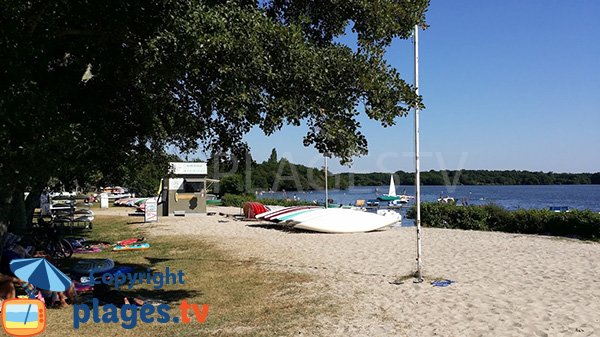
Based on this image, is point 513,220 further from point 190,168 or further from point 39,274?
point 190,168

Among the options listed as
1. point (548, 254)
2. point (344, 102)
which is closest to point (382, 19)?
point (344, 102)

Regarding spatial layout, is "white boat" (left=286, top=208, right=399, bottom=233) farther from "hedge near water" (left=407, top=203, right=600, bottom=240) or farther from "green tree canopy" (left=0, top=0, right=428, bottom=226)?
"green tree canopy" (left=0, top=0, right=428, bottom=226)

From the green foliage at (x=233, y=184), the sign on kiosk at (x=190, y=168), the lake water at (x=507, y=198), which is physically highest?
the sign on kiosk at (x=190, y=168)

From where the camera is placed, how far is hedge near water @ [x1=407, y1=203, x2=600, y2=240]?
18266 millimetres

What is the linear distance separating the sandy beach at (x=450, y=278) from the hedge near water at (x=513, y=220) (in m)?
1.87

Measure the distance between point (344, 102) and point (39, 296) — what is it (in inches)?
233

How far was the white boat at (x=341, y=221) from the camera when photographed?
19.7 m

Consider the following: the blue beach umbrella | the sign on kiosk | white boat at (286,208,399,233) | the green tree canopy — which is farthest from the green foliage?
the blue beach umbrella

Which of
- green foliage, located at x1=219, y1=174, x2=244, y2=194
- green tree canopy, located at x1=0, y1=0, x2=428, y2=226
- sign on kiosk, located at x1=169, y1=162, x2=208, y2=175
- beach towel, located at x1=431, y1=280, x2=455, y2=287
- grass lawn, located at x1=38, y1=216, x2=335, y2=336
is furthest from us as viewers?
green foliage, located at x1=219, y1=174, x2=244, y2=194

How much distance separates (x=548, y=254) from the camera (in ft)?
Result: 44.1

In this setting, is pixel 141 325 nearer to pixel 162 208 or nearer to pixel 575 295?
pixel 575 295

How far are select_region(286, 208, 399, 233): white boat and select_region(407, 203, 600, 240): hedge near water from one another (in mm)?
2605

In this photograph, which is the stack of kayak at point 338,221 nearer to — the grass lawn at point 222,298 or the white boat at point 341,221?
the white boat at point 341,221

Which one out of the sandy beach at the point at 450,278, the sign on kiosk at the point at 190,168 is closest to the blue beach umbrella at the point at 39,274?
the sandy beach at the point at 450,278
